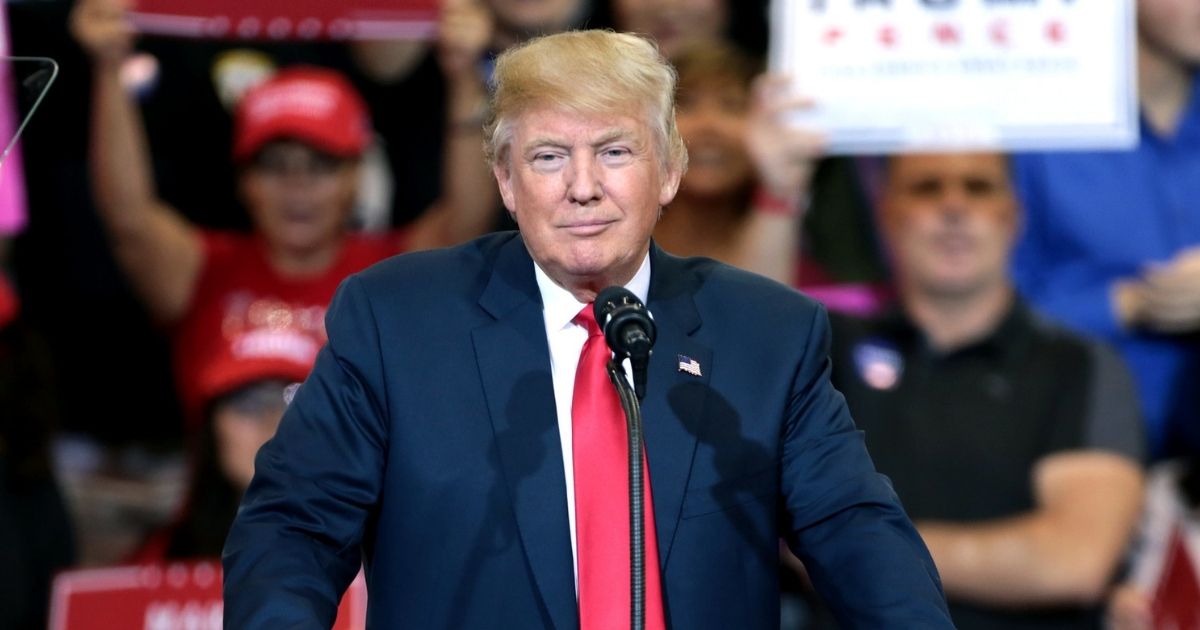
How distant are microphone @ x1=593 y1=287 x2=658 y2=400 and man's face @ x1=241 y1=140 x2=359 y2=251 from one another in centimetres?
274

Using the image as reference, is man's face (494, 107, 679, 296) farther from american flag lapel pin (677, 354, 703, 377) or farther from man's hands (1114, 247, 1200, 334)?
man's hands (1114, 247, 1200, 334)

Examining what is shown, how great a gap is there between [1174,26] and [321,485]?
313cm

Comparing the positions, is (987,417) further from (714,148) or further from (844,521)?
(844,521)

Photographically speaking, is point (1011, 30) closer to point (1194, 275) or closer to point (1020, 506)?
point (1194, 275)

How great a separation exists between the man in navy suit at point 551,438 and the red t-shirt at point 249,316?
2099 millimetres

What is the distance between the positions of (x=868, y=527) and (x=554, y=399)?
17.1 inches

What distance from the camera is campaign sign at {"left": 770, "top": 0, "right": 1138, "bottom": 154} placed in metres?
4.16

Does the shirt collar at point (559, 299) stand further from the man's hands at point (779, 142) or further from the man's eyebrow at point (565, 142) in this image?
the man's hands at point (779, 142)

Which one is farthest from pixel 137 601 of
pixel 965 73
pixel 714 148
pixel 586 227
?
pixel 965 73

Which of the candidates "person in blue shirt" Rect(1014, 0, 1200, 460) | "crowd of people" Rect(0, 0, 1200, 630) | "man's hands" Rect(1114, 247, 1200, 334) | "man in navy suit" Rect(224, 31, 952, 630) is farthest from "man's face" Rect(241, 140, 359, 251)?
"man in navy suit" Rect(224, 31, 952, 630)

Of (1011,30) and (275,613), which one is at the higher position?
(1011,30)

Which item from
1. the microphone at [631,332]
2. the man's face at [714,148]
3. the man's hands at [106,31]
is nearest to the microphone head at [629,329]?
the microphone at [631,332]

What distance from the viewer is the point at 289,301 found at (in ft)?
15.3

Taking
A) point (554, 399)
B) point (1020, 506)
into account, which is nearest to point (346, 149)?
point (1020, 506)
